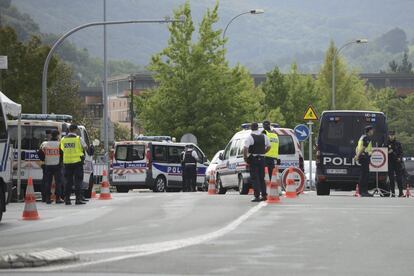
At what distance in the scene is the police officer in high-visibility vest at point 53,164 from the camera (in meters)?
28.1

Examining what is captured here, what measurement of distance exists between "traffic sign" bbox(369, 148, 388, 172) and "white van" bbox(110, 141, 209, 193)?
48.7 feet

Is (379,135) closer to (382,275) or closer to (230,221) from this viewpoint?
(230,221)

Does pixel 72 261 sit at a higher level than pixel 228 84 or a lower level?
lower

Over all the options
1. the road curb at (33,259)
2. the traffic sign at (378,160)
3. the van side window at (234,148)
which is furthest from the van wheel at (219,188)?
the road curb at (33,259)

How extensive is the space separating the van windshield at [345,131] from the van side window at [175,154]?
563 inches

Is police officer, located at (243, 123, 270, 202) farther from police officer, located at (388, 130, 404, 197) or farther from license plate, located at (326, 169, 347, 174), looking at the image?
police officer, located at (388, 130, 404, 197)

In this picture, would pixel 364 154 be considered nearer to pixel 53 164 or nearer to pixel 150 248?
pixel 53 164

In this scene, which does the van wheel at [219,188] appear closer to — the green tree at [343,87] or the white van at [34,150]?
the white van at [34,150]

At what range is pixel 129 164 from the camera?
4566 centimetres

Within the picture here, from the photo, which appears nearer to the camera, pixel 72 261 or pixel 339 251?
pixel 72 261

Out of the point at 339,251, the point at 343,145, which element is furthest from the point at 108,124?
the point at 339,251

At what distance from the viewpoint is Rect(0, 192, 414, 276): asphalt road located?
12258mm

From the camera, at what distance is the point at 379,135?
32.9 m

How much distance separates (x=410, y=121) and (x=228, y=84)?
6685 centimetres
